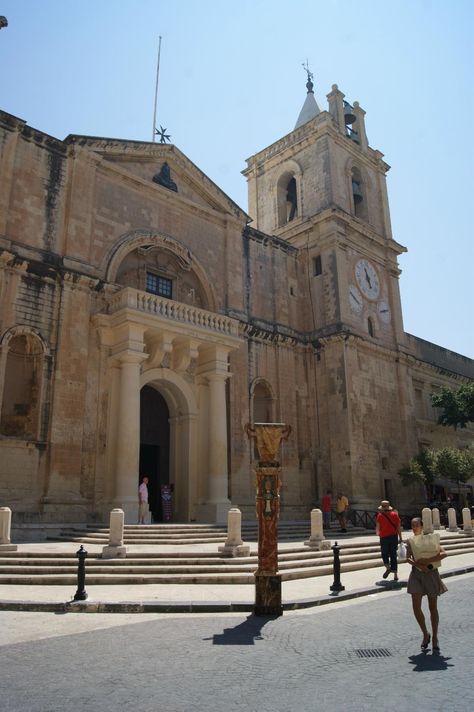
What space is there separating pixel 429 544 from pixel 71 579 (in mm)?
7587

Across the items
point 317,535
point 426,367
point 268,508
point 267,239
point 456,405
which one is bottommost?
point 317,535

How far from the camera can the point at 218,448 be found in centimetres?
2172

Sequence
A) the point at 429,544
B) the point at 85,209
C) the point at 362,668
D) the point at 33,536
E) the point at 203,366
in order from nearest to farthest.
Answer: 1. the point at 362,668
2. the point at 429,544
3. the point at 33,536
4. the point at 85,209
5. the point at 203,366

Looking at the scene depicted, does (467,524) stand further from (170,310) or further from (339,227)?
(339,227)

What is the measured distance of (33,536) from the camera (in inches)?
655

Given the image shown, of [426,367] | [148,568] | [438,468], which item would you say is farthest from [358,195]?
[148,568]

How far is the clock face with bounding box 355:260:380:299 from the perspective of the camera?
30.6m

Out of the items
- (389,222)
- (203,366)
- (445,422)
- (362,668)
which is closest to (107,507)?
(203,366)

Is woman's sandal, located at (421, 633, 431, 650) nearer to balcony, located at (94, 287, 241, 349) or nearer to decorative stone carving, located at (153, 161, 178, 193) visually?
balcony, located at (94, 287, 241, 349)

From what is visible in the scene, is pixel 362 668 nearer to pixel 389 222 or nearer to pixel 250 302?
pixel 250 302

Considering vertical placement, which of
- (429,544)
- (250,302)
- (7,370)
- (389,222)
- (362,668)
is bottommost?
(362,668)

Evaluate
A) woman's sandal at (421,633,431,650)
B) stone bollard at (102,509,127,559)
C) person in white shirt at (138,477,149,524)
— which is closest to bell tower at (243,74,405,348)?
person in white shirt at (138,477,149,524)

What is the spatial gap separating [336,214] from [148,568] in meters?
22.1

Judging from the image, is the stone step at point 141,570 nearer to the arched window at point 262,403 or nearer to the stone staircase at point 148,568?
the stone staircase at point 148,568
